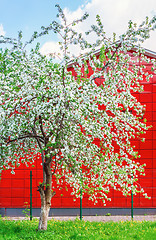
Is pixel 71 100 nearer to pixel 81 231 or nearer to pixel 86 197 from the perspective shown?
pixel 81 231

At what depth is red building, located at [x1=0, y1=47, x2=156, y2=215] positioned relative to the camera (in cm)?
1384

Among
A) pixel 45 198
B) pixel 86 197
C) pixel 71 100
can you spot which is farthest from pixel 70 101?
pixel 86 197

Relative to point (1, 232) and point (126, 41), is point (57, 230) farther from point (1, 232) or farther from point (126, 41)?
point (126, 41)

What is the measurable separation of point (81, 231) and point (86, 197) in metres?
5.32

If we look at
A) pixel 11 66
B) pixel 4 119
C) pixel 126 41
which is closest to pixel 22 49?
pixel 11 66

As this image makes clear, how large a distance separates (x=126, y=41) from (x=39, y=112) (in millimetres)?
3027

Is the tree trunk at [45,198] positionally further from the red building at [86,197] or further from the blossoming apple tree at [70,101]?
the red building at [86,197]

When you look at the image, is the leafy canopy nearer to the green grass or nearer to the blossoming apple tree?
the blossoming apple tree

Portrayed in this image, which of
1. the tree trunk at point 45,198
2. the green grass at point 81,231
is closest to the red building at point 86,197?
the green grass at point 81,231

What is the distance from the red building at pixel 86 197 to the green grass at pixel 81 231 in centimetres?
378

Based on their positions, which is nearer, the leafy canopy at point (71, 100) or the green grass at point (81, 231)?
the leafy canopy at point (71, 100)

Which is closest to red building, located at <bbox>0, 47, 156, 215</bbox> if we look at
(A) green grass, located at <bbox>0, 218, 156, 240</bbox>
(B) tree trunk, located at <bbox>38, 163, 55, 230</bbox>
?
(A) green grass, located at <bbox>0, 218, 156, 240</bbox>

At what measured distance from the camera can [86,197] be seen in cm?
1383

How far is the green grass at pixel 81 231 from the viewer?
26.2ft
